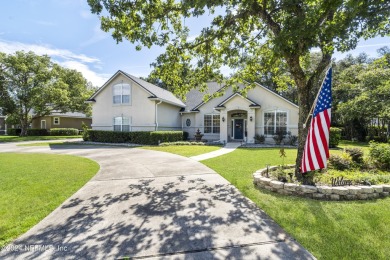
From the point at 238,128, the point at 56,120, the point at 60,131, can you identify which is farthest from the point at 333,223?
the point at 56,120

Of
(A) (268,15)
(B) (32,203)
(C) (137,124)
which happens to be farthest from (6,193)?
(C) (137,124)

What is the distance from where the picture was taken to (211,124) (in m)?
22.8

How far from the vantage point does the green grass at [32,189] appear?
14.0ft

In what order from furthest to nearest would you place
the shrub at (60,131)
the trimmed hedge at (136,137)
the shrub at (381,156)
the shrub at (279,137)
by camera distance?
1. the shrub at (60,131)
2. the shrub at (279,137)
3. the trimmed hedge at (136,137)
4. the shrub at (381,156)

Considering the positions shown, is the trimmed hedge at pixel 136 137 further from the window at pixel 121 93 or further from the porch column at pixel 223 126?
the porch column at pixel 223 126

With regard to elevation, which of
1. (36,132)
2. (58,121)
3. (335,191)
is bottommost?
(335,191)

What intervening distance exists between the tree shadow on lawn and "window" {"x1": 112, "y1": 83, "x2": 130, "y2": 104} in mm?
16960

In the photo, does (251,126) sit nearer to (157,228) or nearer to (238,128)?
(238,128)

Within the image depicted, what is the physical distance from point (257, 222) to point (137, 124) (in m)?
18.7

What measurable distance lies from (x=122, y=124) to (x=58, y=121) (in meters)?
21.9

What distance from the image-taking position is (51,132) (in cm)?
3381

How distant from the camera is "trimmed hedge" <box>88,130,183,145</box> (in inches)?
743

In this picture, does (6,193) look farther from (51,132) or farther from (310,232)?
(51,132)

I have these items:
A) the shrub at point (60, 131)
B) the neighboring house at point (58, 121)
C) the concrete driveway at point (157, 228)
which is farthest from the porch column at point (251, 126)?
the neighboring house at point (58, 121)
